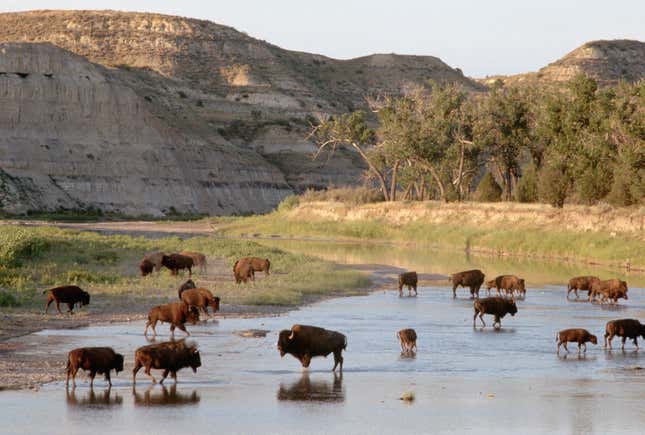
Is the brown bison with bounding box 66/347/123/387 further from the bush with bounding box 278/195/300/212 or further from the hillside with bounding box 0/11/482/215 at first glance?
the bush with bounding box 278/195/300/212

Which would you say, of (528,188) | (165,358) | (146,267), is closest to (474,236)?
(528,188)

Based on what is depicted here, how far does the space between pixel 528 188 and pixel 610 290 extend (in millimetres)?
36784

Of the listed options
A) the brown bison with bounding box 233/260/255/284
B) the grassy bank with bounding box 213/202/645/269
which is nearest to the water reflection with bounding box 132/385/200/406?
the brown bison with bounding box 233/260/255/284

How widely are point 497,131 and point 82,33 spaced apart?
12034 centimetres

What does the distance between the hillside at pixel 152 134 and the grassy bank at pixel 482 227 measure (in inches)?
458

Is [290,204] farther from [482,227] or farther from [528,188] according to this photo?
[482,227]

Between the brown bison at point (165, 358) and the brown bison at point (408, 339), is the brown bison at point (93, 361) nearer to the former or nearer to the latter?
the brown bison at point (165, 358)

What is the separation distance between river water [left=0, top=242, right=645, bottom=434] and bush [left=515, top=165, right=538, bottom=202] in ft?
141

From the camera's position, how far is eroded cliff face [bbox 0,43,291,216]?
360ft

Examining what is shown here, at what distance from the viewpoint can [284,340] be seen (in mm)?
19344

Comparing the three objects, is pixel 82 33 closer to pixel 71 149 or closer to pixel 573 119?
pixel 71 149

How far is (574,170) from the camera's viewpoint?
6350cm

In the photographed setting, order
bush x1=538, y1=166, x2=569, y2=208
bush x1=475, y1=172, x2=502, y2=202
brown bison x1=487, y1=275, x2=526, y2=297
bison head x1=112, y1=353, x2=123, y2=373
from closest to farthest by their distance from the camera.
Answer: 1. bison head x1=112, y1=353, x2=123, y2=373
2. brown bison x1=487, y1=275, x2=526, y2=297
3. bush x1=538, y1=166, x2=569, y2=208
4. bush x1=475, y1=172, x2=502, y2=202

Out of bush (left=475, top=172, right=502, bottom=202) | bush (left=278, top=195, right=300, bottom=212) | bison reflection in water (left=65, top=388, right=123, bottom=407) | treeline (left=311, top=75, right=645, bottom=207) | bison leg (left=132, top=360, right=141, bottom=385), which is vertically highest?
treeline (left=311, top=75, right=645, bottom=207)
